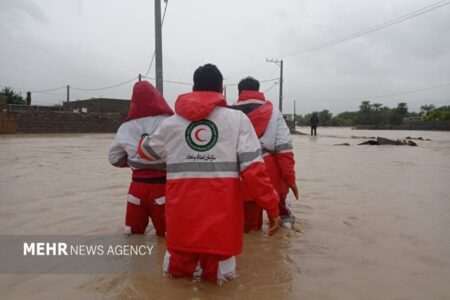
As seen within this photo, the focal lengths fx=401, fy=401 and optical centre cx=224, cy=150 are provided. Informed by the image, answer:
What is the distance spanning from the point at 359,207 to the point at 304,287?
118 inches

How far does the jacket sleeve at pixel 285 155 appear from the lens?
13.7ft

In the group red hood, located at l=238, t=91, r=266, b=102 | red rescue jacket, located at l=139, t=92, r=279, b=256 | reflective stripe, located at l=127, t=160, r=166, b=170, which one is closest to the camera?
red rescue jacket, located at l=139, t=92, r=279, b=256

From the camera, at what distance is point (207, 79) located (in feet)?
9.86

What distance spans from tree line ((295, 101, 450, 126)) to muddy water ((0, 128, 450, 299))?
2339 inches

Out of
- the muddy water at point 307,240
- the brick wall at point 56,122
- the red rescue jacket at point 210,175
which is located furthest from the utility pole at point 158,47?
the brick wall at point 56,122

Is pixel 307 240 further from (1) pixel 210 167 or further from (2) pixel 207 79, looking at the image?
(2) pixel 207 79

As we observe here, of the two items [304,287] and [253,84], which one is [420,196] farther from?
[304,287]

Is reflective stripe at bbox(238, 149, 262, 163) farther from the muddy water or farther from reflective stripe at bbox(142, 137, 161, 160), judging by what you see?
the muddy water

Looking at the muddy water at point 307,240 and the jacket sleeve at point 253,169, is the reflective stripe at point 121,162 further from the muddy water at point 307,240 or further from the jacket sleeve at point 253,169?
the jacket sleeve at point 253,169

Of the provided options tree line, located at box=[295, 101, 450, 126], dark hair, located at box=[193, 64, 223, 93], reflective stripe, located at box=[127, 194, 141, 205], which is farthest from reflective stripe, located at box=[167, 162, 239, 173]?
tree line, located at box=[295, 101, 450, 126]

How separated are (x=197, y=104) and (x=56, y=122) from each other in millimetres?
30430

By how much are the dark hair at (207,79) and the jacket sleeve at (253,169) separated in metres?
0.34

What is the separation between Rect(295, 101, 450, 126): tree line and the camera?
2645 inches

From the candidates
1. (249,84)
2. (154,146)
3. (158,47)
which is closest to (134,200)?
(154,146)
